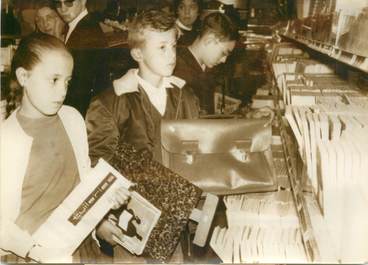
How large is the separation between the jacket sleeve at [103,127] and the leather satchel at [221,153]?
21cm

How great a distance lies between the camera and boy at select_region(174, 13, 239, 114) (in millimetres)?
1996

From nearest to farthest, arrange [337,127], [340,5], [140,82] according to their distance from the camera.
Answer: [337,127]
[340,5]
[140,82]

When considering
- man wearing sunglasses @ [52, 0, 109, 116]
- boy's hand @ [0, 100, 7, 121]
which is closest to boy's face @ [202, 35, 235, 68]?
man wearing sunglasses @ [52, 0, 109, 116]

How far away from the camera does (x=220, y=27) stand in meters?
1.99

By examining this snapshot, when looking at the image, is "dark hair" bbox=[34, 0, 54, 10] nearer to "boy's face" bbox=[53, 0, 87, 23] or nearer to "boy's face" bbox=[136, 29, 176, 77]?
"boy's face" bbox=[53, 0, 87, 23]

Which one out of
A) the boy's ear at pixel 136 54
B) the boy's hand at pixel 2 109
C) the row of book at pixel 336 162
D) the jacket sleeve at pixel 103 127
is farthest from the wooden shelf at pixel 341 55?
the boy's hand at pixel 2 109

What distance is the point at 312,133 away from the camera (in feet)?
5.38

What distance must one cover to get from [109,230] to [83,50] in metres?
0.82

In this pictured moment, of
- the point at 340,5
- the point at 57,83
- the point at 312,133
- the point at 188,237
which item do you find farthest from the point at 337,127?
the point at 57,83

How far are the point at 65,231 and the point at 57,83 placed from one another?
→ 2.18ft

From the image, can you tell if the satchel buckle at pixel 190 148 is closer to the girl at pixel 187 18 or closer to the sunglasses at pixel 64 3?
the girl at pixel 187 18

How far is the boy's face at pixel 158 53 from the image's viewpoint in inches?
78.5

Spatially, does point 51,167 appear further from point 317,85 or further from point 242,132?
point 317,85

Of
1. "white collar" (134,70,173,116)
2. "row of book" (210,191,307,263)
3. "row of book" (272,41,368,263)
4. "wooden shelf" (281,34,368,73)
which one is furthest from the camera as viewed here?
"white collar" (134,70,173,116)
